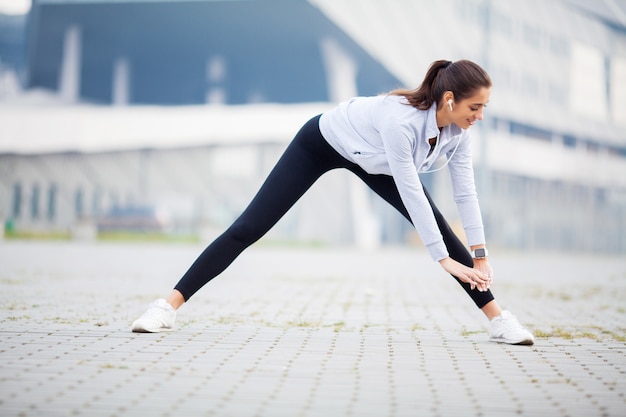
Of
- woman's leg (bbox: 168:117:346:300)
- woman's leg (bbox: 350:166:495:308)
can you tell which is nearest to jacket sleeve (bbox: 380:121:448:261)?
woman's leg (bbox: 350:166:495:308)

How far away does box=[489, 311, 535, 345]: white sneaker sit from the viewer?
16.0ft

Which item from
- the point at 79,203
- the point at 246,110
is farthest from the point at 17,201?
the point at 246,110

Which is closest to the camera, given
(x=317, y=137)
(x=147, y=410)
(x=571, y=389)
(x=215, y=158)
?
(x=147, y=410)

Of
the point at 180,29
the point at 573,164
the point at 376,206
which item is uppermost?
the point at 180,29

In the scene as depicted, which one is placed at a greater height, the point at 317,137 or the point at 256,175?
the point at 256,175

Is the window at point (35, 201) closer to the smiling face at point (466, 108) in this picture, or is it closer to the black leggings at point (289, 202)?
Result: the black leggings at point (289, 202)

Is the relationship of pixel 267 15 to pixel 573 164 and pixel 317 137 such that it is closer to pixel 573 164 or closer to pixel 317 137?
pixel 573 164

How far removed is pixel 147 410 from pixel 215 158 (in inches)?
1436

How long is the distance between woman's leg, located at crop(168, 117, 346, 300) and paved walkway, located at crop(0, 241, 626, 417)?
1.19ft

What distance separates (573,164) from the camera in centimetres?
4806

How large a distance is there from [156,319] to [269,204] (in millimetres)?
919

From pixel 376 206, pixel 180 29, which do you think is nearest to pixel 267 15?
pixel 180 29

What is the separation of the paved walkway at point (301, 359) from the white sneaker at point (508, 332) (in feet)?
0.19

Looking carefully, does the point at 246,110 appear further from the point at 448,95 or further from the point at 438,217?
the point at 448,95
